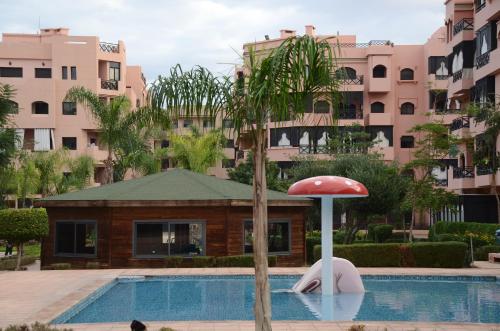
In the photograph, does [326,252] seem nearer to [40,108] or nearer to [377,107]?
[377,107]

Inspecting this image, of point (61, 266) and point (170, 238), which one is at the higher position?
point (170, 238)

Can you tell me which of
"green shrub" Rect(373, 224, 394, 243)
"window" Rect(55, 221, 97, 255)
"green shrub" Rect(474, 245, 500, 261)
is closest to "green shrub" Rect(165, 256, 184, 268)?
"window" Rect(55, 221, 97, 255)

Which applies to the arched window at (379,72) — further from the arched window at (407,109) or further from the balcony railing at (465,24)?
the balcony railing at (465,24)

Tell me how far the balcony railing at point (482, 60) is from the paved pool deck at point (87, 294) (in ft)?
51.0

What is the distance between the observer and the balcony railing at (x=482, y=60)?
39094 millimetres

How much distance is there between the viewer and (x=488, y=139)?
34156mm

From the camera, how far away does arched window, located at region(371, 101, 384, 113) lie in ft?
204

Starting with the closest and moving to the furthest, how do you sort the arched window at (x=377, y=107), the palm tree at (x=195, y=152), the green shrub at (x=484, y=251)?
the green shrub at (x=484, y=251), the palm tree at (x=195, y=152), the arched window at (x=377, y=107)

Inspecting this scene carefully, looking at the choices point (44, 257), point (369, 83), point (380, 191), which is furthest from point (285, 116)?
point (369, 83)

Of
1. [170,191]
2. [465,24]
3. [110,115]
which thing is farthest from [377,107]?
[170,191]

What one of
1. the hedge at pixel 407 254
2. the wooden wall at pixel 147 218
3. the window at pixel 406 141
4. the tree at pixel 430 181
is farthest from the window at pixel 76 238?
the window at pixel 406 141

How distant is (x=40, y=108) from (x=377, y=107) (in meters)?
27.1

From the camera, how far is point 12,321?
44.9 ft

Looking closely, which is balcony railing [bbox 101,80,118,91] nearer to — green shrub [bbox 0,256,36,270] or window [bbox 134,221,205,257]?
green shrub [bbox 0,256,36,270]
